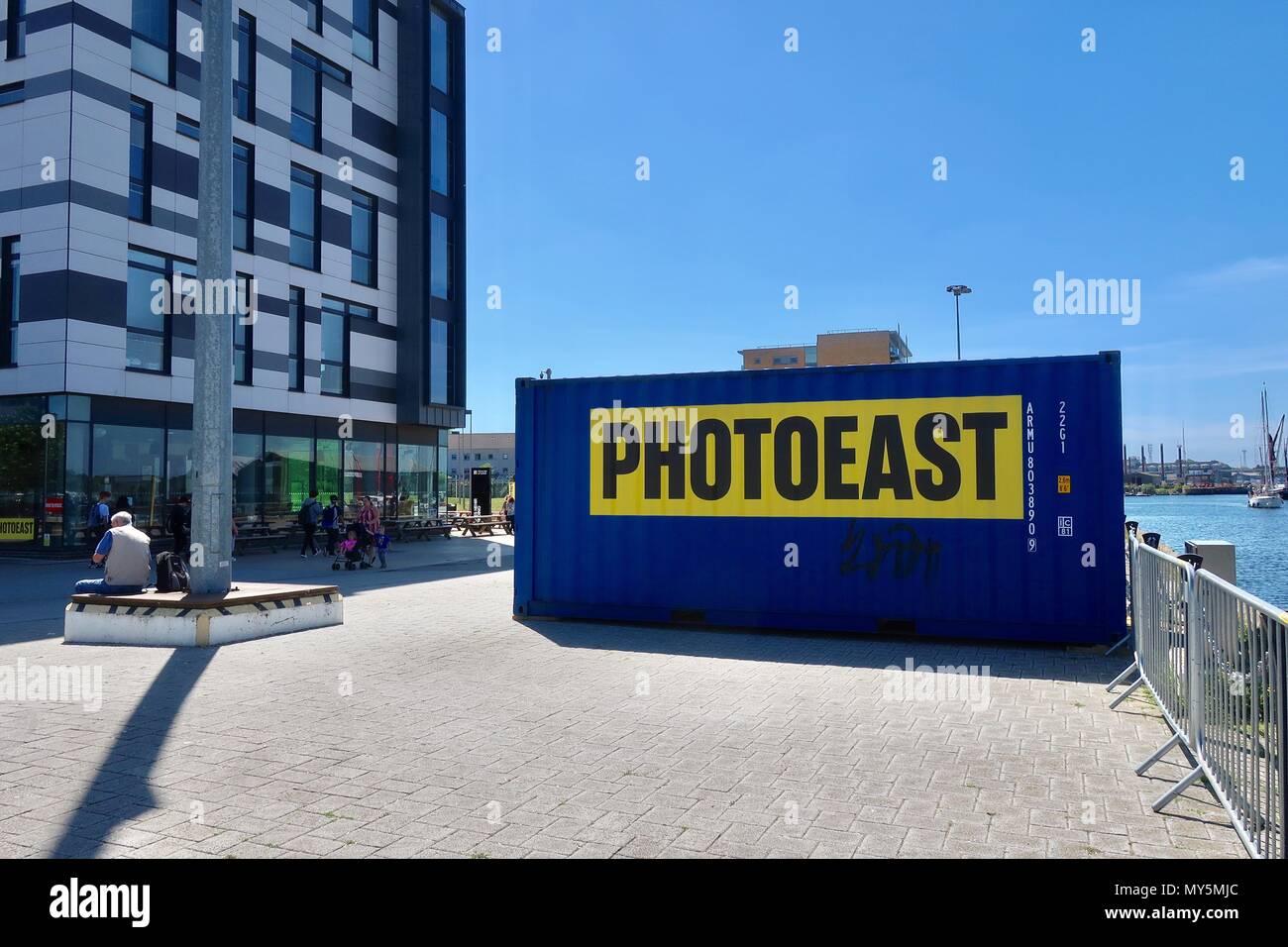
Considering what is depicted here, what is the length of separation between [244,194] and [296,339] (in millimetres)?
4484

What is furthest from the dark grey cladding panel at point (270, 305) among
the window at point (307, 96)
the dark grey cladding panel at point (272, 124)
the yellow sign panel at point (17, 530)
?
the yellow sign panel at point (17, 530)

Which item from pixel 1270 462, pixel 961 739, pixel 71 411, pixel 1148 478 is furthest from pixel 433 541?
pixel 1148 478

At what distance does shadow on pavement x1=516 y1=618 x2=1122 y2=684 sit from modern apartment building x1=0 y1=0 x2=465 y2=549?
38.2 feet

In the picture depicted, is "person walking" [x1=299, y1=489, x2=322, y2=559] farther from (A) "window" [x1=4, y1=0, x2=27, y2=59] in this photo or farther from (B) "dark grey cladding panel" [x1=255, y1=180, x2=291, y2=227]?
(A) "window" [x1=4, y1=0, x2=27, y2=59]

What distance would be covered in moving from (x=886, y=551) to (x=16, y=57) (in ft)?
78.1

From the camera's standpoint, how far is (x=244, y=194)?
26.1 m

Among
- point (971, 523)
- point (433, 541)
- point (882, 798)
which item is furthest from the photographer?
point (433, 541)

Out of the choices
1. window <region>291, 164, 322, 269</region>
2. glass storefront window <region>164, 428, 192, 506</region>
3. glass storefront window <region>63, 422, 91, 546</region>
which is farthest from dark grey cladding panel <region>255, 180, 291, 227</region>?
glass storefront window <region>63, 422, 91, 546</region>

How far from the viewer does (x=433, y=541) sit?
3153 cm

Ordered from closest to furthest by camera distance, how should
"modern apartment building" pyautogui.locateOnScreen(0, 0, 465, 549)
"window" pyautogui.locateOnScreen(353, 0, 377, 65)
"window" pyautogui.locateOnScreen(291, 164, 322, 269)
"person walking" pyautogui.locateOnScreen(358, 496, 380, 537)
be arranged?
"person walking" pyautogui.locateOnScreen(358, 496, 380, 537)
"modern apartment building" pyautogui.locateOnScreen(0, 0, 465, 549)
"window" pyautogui.locateOnScreen(291, 164, 322, 269)
"window" pyautogui.locateOnScreen(353, 0, 377, 65)

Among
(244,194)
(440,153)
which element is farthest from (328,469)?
(440,153)

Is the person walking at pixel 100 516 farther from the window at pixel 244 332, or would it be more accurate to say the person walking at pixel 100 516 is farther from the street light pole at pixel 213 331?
the street light pole at pixel 213 331

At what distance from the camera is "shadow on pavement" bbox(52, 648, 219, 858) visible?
4.55 meters
